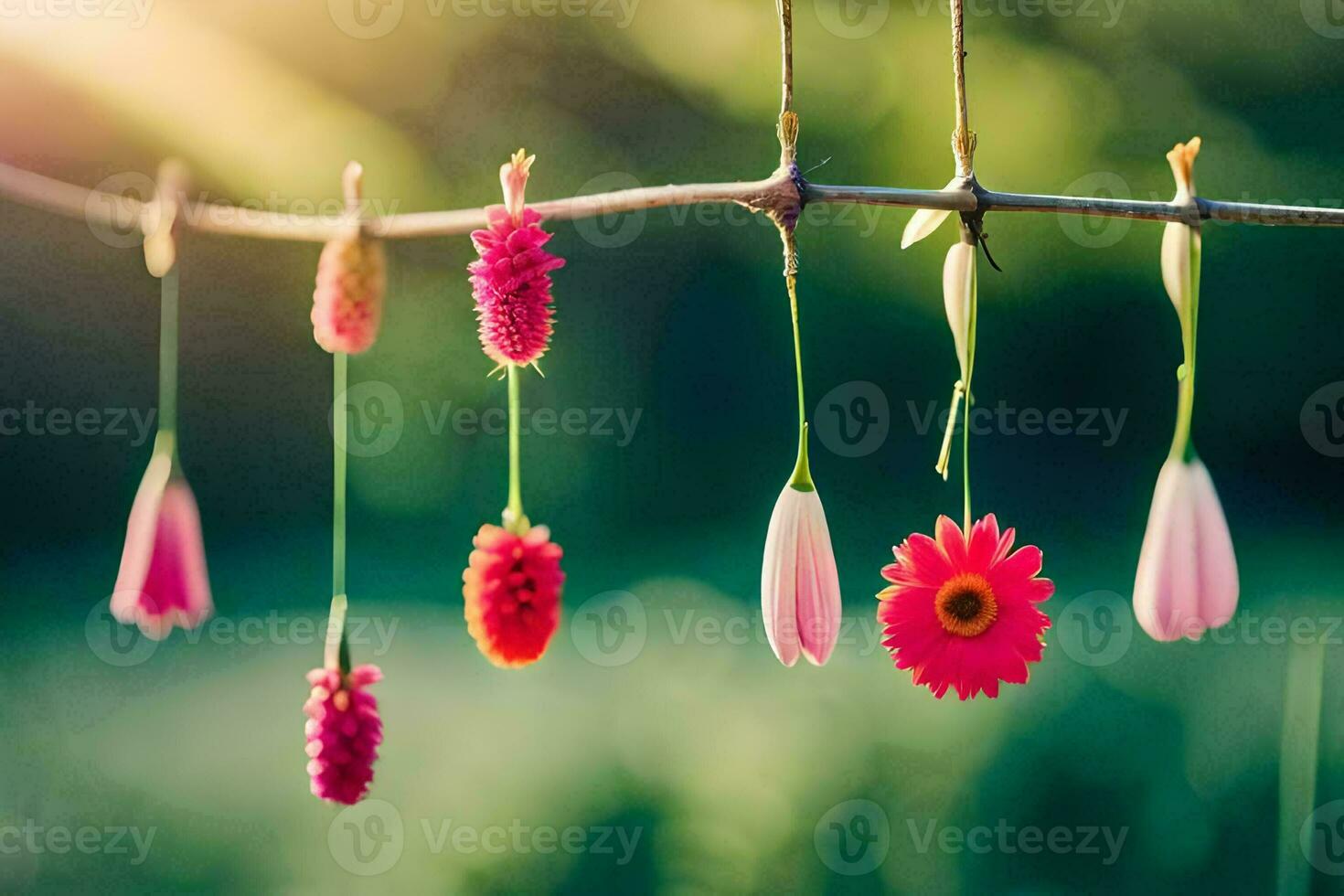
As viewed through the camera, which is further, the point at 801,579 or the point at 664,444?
the point at 664,444

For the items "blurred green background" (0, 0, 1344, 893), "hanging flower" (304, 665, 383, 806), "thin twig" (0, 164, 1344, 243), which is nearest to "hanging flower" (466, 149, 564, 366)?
"thin twig" (0, 164, 1344, 243)

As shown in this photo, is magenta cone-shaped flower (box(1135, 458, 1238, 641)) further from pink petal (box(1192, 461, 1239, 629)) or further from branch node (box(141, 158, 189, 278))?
branch node (box(141, 158, 189, 278))

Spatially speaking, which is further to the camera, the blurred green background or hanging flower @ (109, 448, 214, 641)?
the blurred green background

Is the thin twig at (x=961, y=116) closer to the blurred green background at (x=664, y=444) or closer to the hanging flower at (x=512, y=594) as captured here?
the hanging flower at (x=512, y=594)

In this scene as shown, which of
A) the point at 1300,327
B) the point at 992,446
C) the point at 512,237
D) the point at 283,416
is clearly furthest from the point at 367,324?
the point at 1300,327

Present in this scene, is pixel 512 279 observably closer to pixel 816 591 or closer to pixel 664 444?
pixel 816 591

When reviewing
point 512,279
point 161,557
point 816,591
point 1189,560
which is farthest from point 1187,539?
point 161,557
